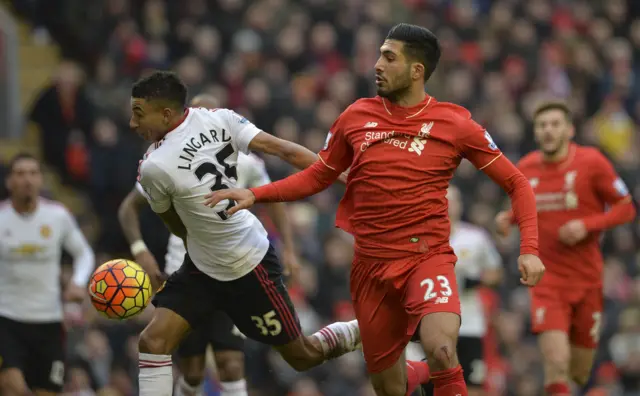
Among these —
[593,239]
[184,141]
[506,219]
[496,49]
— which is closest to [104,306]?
[184,141]

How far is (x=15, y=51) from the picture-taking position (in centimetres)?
1611

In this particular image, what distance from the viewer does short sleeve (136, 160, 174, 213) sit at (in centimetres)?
795

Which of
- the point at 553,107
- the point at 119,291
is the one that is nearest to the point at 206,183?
the point at 119,291

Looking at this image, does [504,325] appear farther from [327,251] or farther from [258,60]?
[258,60]

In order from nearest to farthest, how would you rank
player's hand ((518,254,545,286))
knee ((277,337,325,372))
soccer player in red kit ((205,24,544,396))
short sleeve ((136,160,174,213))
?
player's hand ((518,254,545,286)) → soccer player in red kit ((205,24,544,396)) → short sleeve ((136,160,174,213)) → knee ((277,337,325,372))

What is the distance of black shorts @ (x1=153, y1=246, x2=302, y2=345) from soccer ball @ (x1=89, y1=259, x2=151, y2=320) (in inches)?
6.1

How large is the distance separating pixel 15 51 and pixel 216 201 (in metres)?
9.37

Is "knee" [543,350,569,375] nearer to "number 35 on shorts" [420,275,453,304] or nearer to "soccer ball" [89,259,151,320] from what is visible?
"number 35 on shorts" [420,275,453,304]

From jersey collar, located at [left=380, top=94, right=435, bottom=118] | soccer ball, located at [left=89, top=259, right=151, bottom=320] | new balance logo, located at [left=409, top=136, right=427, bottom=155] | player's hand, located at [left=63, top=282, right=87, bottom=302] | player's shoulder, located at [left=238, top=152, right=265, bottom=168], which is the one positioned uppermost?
jersey collar, located at [left=380, top=94, right=435, bottom=118]

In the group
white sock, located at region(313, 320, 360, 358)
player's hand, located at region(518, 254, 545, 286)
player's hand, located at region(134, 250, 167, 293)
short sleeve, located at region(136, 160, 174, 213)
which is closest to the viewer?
player's hand, located at region(518, 254, 545, 286)

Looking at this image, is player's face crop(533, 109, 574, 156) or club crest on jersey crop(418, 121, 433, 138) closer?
club crest on jersey crop(418, 121, 433, 138)

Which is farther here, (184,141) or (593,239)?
(593,239)

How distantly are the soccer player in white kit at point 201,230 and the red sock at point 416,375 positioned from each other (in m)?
0.75

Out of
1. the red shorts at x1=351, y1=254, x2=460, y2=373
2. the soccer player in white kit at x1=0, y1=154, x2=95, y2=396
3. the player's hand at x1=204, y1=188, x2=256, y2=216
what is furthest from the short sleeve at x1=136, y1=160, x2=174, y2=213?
the soccer player in white kit at x1=0, y1=154, x2=95, y2=396
